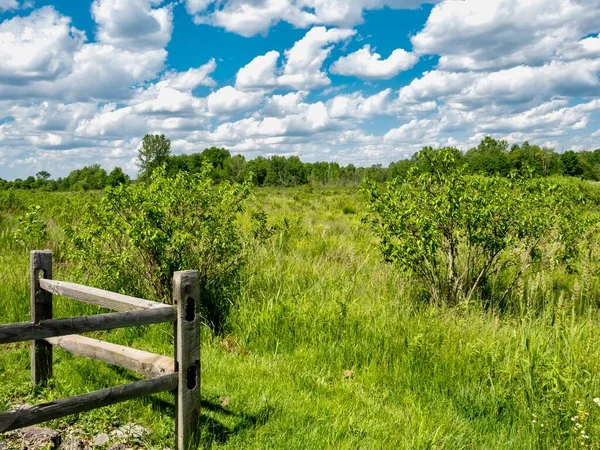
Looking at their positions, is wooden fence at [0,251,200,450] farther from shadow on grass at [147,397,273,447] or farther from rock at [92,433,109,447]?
rock at [92,433,109,447]

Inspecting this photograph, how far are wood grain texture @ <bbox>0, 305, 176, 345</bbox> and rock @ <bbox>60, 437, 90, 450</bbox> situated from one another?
41.4 inches

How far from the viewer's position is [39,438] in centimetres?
378

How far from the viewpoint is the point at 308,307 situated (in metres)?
6.49

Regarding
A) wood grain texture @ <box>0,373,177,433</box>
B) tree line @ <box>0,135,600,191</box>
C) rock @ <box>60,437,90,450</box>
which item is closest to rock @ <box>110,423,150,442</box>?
rock @ <box>60,437,90,450</box>

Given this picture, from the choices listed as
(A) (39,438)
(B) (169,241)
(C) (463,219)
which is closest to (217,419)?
(A) (39,438)

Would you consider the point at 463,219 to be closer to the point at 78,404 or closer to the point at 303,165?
the point at 78,404

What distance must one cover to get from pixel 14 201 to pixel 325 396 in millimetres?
18367

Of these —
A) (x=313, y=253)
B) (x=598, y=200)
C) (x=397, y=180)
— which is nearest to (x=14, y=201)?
(x=313, y=253)

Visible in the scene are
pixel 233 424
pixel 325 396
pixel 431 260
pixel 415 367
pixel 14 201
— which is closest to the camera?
pixel 233 424

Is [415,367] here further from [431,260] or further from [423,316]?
[431,260]

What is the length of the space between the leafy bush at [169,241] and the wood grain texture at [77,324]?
304 centimetres

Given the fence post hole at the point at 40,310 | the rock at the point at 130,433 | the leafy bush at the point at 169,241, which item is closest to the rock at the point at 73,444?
the rock at the point at 130,433

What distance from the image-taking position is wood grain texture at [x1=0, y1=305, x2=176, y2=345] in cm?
300

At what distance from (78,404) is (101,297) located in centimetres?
103
